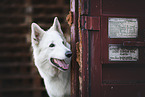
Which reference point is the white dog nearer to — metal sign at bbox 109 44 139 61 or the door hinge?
the door hinge

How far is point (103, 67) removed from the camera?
4.75 ft

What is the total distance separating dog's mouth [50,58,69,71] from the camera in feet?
5.24

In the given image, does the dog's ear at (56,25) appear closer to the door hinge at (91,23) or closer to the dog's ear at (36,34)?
the dog's ear at (36,34)

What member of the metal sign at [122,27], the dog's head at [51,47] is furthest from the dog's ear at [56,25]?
the metal sign at [122,27]

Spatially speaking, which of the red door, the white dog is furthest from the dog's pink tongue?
the red door

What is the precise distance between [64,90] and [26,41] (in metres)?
1.88

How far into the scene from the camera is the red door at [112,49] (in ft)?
4.66

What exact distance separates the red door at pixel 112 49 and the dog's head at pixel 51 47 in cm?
27

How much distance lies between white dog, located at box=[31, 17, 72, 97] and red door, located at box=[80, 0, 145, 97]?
36cm

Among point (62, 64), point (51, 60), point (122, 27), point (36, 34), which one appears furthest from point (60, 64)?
point (122, 27)

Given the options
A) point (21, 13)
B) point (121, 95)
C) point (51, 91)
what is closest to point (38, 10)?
point (21, 13)

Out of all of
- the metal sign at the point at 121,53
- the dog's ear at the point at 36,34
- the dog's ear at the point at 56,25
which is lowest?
the metal sign at the point at 121,53

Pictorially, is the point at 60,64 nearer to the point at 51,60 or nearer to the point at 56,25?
the point at 51,60

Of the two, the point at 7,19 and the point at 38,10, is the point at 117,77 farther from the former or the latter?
the point at 7,19
